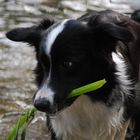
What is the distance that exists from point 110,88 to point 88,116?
372 mm

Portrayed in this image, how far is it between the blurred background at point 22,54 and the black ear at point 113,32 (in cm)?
148

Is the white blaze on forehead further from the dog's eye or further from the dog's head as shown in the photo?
the dog's eye

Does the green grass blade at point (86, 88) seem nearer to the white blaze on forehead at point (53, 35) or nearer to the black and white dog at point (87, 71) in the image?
the black and white dog at point (87, 71)

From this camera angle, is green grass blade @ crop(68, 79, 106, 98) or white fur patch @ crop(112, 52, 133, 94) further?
Result: white fur patch @ crop(112, 52, 133, 94)

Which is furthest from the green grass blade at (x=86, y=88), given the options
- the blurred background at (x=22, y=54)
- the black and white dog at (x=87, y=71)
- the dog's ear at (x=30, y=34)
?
the blurred background at (x=22, y=54)

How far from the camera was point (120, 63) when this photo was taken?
3805 mm

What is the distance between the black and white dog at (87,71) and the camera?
11.3 ft

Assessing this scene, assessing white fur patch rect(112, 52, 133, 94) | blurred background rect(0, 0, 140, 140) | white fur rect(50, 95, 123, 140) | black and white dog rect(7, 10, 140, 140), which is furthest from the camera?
blurred background rect(0, 0, 140, 140)

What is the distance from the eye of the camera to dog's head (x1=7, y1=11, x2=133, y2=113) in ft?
11.2

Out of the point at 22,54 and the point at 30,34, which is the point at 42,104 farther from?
the point at 22,54

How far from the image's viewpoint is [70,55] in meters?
3.48

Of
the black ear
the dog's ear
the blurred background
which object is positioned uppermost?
the black ear

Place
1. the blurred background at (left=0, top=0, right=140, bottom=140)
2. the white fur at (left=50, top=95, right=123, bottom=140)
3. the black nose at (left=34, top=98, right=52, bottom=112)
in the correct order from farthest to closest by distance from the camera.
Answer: the blurred background at (left=0, top=0, right=140, bottom=140) < the white fur at (left=50, top=95, right=123, bottom=140) < the black nose at (left=34, top=98, right=52, bottom=112)

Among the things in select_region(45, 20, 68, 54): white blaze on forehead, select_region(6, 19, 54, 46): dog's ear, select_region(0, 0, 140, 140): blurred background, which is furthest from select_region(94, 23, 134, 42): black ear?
select_region(0, 0, 140, 140): blurred background
